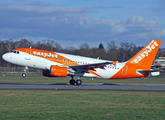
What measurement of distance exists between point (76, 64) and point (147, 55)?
10301mm

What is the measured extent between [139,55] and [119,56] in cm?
6697

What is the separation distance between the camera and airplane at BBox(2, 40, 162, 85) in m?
31.8

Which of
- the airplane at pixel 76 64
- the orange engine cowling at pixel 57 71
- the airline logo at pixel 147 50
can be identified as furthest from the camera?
the airline logo at pixel 147 50

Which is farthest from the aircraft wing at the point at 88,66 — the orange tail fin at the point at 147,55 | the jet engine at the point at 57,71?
the orange tail fin at the point at 147,55

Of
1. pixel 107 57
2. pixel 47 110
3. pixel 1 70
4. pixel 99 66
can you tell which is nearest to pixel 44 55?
pixel 99 66

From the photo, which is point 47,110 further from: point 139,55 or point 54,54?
point 139,55

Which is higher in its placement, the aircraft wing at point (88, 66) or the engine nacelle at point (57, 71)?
the aircraft wing at point (88, 66)

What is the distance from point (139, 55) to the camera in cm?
3488

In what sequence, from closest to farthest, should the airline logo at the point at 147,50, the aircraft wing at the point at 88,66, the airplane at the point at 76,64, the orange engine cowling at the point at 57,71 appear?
the orange engine cowling at the point at 57,71
the aircraft wing at the point at 88,66
the airplane at the point at 76,64
the airline logo at the point at 147,50

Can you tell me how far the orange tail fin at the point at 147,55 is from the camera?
34312mm

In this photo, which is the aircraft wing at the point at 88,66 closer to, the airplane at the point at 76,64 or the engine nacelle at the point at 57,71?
the airplane at the point at 76,64

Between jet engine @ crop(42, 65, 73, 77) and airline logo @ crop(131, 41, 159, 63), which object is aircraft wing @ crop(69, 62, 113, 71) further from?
airline logo @ crop(131, 41, 159, 63)

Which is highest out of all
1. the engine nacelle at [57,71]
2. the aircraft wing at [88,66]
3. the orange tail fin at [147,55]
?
the orange tail fin at [147,55]

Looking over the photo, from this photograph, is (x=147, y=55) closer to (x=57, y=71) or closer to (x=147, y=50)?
(x=147, y=50)
